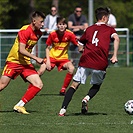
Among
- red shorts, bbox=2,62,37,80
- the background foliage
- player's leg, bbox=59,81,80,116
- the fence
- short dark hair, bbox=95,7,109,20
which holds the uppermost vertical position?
short dark hair, bbox=95,7,109,20

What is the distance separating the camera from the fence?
22.9 metres

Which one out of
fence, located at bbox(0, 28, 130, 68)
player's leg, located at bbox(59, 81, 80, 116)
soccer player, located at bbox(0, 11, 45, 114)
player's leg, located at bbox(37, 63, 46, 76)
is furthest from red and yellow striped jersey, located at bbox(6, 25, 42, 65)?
fence, located at bbox(0, 28, 130, 68)

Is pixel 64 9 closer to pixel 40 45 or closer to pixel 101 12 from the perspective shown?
pixel 40 45

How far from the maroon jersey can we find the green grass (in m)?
0.83

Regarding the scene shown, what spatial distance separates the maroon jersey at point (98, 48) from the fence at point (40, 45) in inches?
453

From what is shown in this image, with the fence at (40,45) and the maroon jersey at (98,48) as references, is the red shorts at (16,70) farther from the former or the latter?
the fence at (40,45)

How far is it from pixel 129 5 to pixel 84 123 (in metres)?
37.9

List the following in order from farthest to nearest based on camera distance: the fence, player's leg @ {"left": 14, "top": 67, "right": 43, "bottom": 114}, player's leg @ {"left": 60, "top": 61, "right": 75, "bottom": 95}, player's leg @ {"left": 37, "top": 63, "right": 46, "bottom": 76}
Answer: the fence → player's leg @ {"left": 37, "top": 63, "right": 46, "bottom": 76} → player's leg @ {"left": 60, "top": 61, "right": 75, "bottom": 95} → player's leg @ {"left": 14, "top": 67, "right": 43, "bottom": 114}

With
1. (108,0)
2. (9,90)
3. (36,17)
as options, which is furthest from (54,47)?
(108,0)

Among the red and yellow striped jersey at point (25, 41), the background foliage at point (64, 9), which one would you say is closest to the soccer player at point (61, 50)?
the red and yellow striped jersey at point (25, 41)

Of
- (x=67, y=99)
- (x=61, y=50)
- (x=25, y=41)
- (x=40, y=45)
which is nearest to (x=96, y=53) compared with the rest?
(x=67, y=99)

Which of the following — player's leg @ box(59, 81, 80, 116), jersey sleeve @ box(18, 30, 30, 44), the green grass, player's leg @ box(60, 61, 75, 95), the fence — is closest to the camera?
the green grass

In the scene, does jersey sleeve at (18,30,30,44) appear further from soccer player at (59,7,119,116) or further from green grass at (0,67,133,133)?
green grass at (0,67,133,133)

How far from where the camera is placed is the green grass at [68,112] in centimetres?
956
